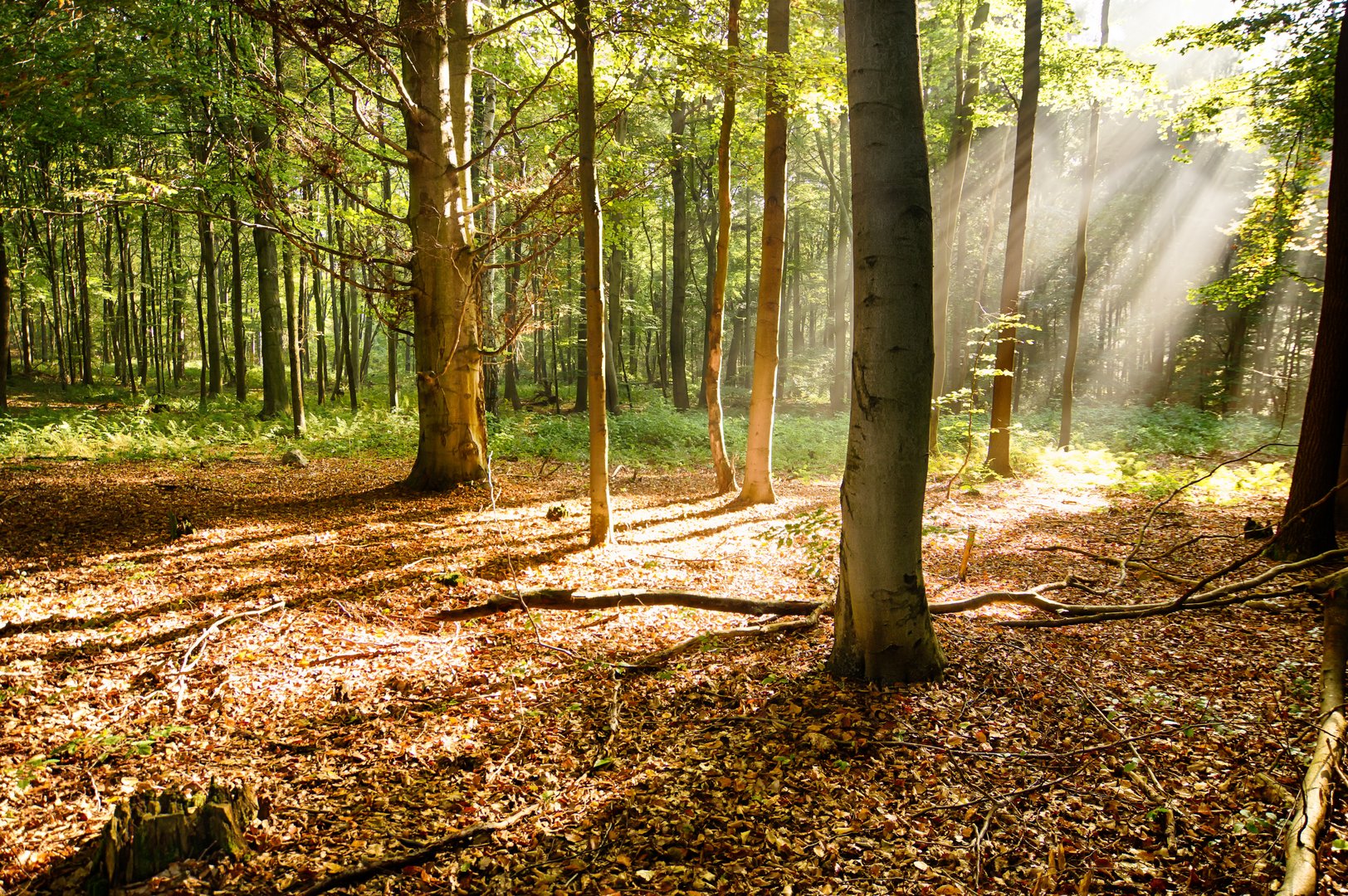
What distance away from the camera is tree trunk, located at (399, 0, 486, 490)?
29.5 feet

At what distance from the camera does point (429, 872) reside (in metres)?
2.63

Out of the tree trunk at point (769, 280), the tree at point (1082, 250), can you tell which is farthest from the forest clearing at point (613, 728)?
the tree at point (1082, 250)

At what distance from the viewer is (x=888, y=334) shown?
3.59 m

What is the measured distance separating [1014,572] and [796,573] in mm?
2506

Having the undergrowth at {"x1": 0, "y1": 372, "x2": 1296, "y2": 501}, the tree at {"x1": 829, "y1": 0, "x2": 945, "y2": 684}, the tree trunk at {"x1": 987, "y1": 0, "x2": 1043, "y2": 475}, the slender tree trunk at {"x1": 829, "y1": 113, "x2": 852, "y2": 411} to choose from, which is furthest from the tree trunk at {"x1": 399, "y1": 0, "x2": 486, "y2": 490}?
the slender tree trunk at {"x1": 829, "y1": 113, "x2": 852, "y2": 411}

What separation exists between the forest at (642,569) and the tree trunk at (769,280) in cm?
8

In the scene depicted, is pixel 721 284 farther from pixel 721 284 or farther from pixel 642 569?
pixel 642 569

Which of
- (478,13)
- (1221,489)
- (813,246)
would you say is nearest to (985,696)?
(1221,489)

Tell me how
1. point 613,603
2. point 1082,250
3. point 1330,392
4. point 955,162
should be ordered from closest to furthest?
point 613,603 → point 1330,392 → point 955,162 → point 1082,250

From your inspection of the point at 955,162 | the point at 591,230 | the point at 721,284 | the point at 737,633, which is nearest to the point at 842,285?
the point at 955,162

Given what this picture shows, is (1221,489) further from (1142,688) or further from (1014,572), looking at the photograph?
(1142,688)

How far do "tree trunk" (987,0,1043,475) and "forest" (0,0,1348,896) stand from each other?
0.10m

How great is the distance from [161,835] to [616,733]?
213cm

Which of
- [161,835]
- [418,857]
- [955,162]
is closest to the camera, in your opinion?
[161,835]
